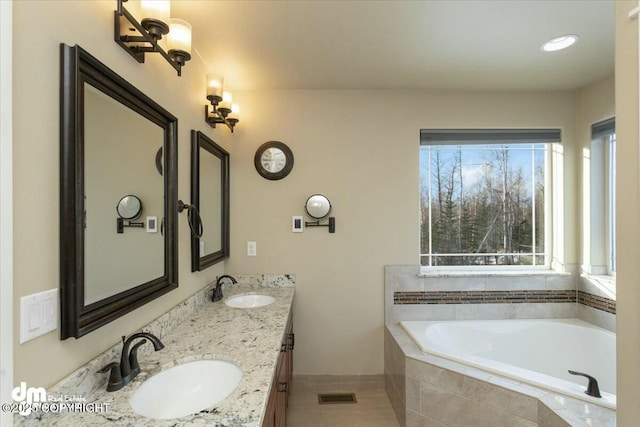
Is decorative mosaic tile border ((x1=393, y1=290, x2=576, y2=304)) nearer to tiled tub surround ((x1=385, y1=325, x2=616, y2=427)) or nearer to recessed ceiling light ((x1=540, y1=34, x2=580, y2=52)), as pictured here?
tiled tub surround ((x1=385, y1=325, x2=616, y2=427))

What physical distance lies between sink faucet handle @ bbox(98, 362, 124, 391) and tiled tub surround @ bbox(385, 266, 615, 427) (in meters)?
1.67

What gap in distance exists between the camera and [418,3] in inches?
64.7

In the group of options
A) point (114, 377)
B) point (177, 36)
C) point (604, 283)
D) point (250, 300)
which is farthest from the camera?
point (604, 283)

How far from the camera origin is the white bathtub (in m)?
2.38

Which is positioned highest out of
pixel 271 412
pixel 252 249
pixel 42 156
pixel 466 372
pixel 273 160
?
pixel 273 160

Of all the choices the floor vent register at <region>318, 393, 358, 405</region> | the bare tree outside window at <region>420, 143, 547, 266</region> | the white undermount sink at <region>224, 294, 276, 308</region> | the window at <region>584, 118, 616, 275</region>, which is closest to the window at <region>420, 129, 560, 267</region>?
the bare tree outside window at <region>420, 143, 547, 266</region>

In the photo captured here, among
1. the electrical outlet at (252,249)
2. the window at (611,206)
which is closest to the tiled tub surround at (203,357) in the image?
the electrical outlet at (252,249)

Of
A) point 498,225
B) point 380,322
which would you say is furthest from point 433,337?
point 498,225

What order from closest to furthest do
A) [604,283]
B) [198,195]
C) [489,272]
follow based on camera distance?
[198,195] < [604,283] < [489,272]

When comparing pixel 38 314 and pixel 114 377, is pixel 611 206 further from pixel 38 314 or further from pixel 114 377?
pixel 38 314

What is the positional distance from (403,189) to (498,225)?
39.1 inches

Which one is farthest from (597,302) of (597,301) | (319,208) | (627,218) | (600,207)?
(319,208)

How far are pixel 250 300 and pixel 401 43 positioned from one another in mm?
2081

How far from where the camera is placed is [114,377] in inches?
41.5
